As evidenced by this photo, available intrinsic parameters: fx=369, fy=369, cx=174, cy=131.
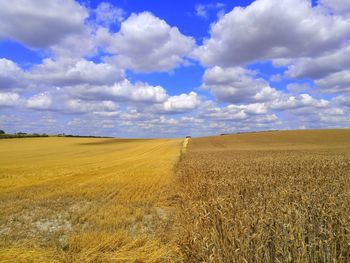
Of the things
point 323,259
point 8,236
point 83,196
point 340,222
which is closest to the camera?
point 323,259

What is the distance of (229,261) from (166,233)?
4.05 m

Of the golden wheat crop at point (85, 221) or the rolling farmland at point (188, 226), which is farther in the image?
the golden wheat crop at point (85, 221)

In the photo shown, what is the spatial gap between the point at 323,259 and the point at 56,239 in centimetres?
656

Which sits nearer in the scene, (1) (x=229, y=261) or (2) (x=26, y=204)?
(1) (x=229, y=261)

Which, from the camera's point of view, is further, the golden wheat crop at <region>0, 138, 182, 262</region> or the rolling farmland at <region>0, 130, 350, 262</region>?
the golden wheat crop at <region>0, 138, 182, 262</region>

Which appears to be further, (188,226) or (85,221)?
(85,221)

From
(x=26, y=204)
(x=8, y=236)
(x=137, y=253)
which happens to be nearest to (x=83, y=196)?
(x=26, y=204)

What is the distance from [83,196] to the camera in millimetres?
16641

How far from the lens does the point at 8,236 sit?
32.0 ft

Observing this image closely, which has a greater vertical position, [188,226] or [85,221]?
[188,226]

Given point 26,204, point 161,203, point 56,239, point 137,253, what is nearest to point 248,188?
point 161,203

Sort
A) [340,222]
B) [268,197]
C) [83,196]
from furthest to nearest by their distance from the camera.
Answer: [83,196] < [268,197] < [340,222]

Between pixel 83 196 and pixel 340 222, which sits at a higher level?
pixel 340 222

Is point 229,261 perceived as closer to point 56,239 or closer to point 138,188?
point 56,239
